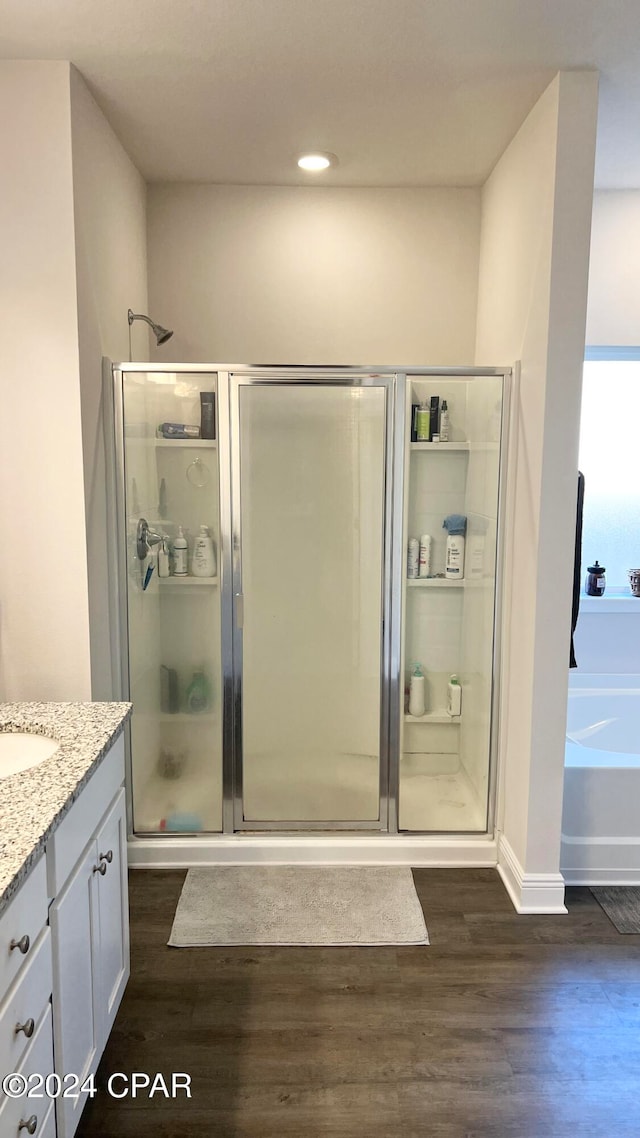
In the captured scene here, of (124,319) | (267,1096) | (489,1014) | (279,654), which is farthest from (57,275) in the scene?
(489,1014)

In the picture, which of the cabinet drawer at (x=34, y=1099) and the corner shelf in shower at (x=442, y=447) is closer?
the cabinet drawer at (x=34, y=1099)

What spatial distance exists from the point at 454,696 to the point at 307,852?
0.86 m

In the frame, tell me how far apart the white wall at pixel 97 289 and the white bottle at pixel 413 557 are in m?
1.16

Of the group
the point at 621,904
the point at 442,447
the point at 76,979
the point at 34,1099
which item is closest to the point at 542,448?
the point at 442,447

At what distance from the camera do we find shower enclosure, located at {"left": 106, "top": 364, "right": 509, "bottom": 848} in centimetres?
287

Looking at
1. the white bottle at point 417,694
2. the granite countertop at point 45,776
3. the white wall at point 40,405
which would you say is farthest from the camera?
the white bottle at point 417,694

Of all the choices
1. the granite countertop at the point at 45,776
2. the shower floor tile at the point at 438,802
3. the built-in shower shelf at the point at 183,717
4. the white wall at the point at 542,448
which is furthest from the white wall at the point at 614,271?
the granite countertop at the point at 45,776

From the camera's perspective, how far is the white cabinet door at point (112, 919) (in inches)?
71.8

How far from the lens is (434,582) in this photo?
306cm

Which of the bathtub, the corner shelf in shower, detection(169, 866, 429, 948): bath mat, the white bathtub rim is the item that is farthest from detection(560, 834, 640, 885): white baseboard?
the corner shelf in shower

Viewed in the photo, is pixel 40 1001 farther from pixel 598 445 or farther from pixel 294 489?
pixel 598 445

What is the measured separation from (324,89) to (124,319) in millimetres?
1086

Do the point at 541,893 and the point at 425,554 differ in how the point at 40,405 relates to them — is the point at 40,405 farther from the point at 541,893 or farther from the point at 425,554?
the point at 541,893

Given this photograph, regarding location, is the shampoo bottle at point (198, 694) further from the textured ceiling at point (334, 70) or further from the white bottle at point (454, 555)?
the textured ceiling at point (334, 70)
